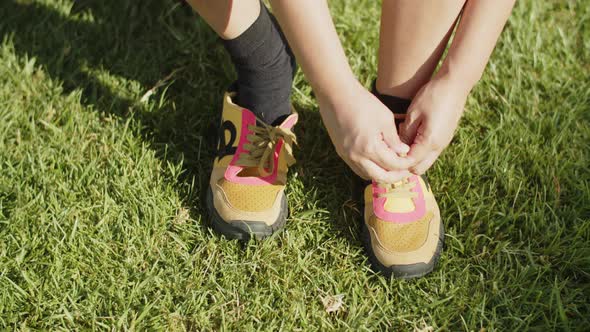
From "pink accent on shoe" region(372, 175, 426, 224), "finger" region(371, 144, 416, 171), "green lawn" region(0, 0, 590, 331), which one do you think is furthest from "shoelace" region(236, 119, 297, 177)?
"finger" region(371, 144, 416, 171)

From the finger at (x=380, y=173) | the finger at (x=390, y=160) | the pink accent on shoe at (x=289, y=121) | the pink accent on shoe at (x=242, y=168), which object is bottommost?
the pink accent on shoe at (x=242, y=168)

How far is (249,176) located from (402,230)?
428mm

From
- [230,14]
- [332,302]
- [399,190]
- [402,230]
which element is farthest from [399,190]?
[230,14]

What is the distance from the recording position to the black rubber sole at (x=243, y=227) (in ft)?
5.36

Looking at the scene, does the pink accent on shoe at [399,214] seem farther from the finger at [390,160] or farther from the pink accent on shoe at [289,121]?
the pink accent on shoe at [289,121]

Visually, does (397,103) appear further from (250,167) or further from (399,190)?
(250,167)

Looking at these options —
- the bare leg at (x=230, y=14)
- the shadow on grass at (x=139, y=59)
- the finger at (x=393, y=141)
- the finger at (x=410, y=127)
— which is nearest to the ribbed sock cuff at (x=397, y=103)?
the finger at (x=410, y=127)

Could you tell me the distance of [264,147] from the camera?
5.57ft

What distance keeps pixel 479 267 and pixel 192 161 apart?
0.85 m

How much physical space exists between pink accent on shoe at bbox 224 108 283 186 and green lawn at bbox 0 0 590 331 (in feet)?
0.39

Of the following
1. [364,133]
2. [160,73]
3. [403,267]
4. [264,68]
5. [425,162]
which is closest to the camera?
[364,133]

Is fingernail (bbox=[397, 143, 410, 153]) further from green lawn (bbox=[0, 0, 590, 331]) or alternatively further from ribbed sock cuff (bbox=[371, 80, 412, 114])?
green lawn (bbox=[0, 0, 590, 331])

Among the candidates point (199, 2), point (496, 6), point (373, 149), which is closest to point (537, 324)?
point (373, 149)

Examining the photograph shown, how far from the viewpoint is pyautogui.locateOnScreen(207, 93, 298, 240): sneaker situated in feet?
5.38
